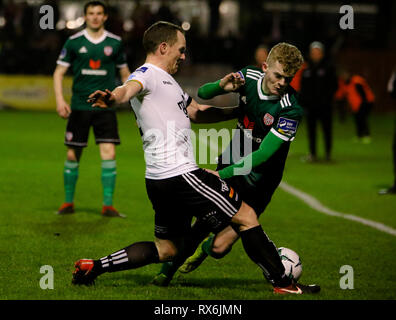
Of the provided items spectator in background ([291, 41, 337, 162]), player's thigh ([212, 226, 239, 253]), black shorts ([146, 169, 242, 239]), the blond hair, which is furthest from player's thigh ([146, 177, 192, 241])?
spectator in background ([291, 41, 337, 162])

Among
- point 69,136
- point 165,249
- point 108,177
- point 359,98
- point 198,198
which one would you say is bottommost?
point 359,98

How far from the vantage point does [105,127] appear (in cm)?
862

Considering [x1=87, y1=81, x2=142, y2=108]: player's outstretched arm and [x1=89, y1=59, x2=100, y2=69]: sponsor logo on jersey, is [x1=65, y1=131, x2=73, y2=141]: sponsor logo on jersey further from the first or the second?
[x1=87, y1=81, x2=142, y2=108]: player's outstretched arm

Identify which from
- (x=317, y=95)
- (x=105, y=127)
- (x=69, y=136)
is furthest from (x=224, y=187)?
(x=317, y=95)

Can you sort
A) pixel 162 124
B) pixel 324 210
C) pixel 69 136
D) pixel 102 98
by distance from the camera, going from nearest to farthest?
pixel 102 98 → pixel 162 124 → pixel 69 136 → pixel 324 210

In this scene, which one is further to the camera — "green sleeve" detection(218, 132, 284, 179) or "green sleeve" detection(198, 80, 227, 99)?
"green sleeve" detection(198, 80, 227, 99)

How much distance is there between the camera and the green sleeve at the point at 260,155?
17.7 ft

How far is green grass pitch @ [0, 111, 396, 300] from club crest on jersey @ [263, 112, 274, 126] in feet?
4.10

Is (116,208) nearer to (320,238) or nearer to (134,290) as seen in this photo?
(320,238)

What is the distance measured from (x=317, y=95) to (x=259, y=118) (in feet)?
30.5

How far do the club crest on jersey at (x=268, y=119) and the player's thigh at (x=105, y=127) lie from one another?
10.8ft

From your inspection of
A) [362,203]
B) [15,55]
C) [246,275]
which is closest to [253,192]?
[246,275]

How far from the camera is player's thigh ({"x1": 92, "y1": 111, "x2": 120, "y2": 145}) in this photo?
861cm

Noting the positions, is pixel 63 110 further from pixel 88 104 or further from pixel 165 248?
pixel 165 248
